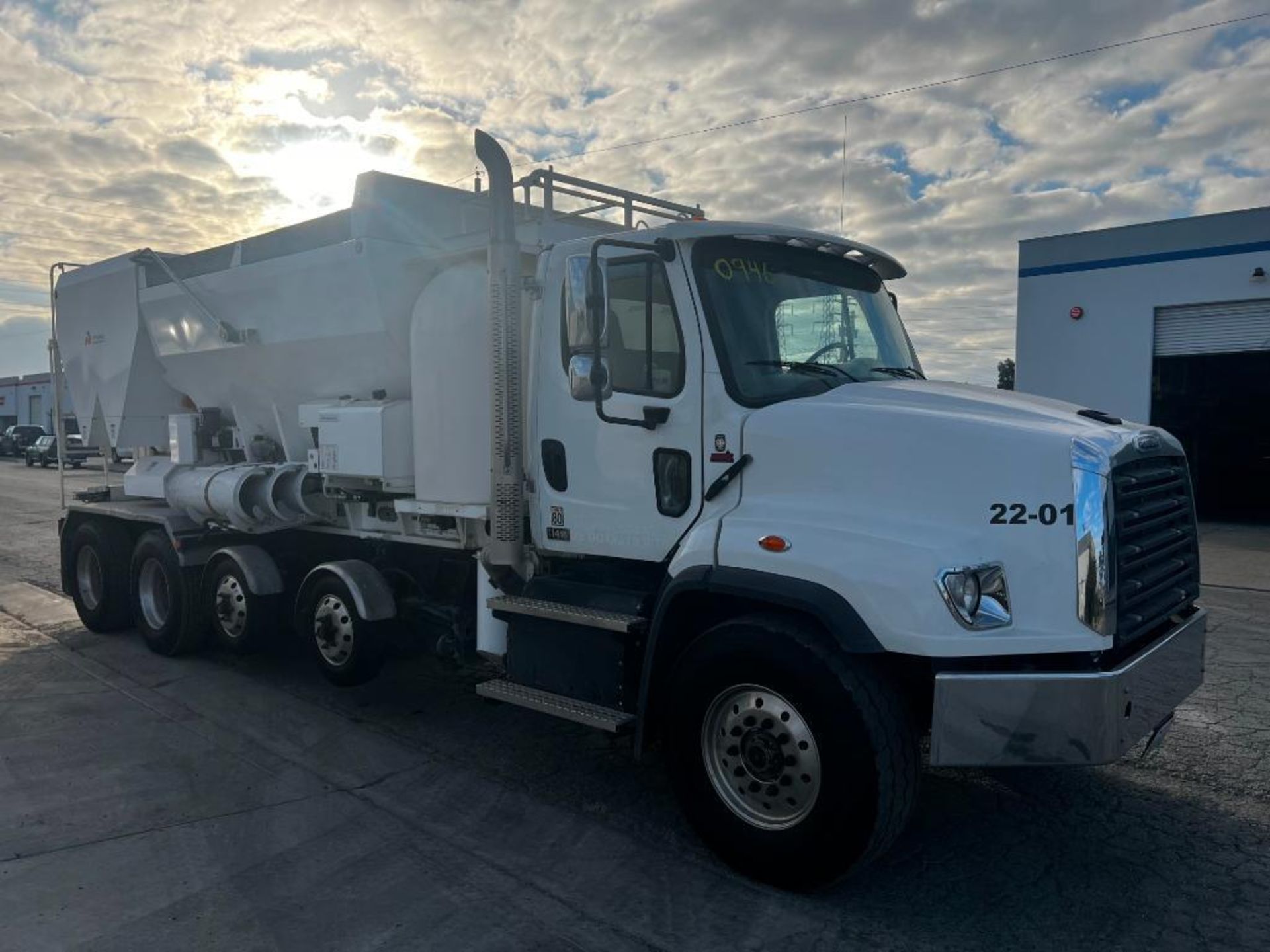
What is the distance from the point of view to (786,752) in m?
3.94

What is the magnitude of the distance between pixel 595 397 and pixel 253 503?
13.3 ft

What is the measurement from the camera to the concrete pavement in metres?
3.68

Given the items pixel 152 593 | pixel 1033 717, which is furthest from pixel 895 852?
pixel 152 593

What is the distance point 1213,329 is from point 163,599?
58.5 ft

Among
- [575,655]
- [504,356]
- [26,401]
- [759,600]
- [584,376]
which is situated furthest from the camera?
[26,401]

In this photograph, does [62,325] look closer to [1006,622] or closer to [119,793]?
[119,793]

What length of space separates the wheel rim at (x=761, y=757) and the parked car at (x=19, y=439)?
5017 centimetres

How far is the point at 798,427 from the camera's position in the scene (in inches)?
164

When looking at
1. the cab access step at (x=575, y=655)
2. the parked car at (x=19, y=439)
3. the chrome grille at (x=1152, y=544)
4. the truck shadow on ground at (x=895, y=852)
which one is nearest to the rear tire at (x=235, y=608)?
the truck shadow on ground at (x=895, y=852)

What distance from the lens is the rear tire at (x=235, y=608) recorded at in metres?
7.33

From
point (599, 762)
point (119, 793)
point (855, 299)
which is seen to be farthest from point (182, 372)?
point (855, 299)

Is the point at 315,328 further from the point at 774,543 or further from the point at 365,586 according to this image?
the point at 774,543

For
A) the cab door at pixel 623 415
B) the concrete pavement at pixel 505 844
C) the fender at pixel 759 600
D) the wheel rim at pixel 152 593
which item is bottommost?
the concrete pavement at pixel 505 844

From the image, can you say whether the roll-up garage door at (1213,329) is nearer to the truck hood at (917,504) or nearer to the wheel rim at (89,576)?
the truck hood at (917,504)
